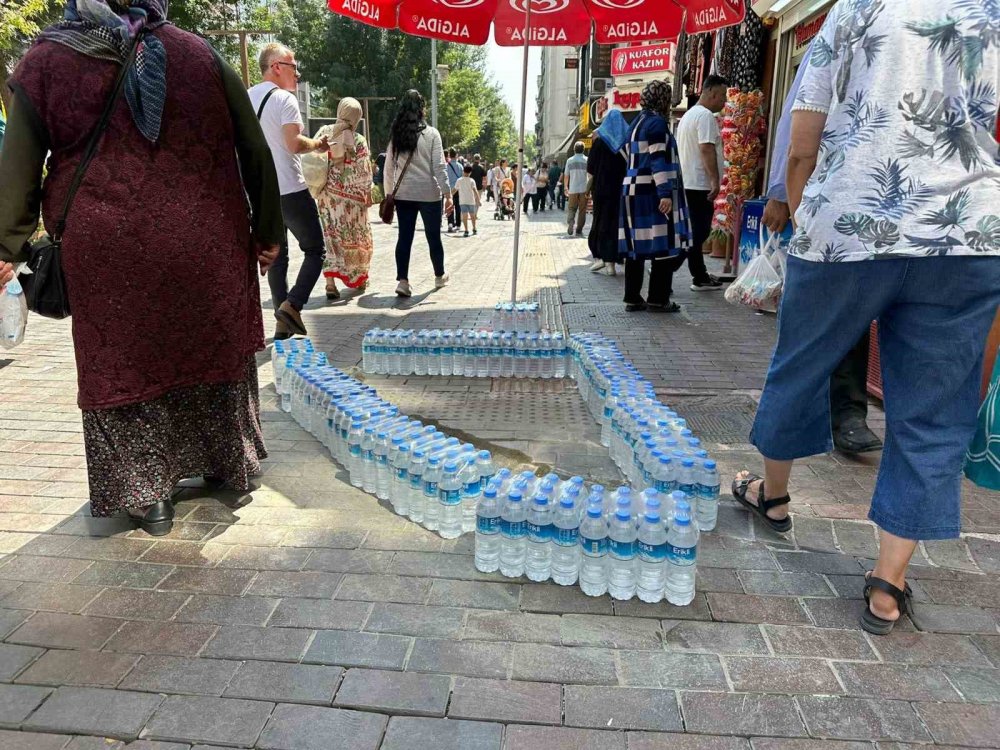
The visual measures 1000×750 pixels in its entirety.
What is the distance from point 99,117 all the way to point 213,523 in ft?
5.47

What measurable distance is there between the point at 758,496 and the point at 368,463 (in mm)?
1787

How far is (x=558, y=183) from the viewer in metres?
31.9

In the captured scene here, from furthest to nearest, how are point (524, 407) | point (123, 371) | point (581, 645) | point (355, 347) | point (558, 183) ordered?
1. point (558, 183)
2. point (355, 347)
3. point (524, 407)
4. point (123, 371)
5. point (581, 645)

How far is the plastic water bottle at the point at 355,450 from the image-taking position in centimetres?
351

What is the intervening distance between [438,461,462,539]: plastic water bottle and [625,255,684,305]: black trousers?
491 centimetres

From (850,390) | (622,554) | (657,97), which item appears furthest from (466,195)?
(622,554)

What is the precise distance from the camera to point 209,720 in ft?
6.61

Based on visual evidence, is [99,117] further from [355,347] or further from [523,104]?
[523,104]

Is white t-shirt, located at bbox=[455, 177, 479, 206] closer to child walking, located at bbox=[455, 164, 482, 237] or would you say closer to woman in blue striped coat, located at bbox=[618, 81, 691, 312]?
child walking, located at bbox=[455, 164, 482, 237]

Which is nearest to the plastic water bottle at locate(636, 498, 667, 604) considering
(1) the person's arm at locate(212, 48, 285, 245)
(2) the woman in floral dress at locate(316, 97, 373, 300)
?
(1) the person's arm at locate(212, 48, 285, 245)

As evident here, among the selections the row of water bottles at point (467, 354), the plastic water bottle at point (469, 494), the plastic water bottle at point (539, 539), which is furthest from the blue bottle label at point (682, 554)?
the row of water bottles at point (467, 354)

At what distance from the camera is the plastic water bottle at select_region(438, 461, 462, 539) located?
301 cm

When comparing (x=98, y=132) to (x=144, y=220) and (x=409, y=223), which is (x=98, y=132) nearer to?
(x=144, y=220)

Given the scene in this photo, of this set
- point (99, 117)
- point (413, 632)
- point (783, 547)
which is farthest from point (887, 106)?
point (99, 117)
